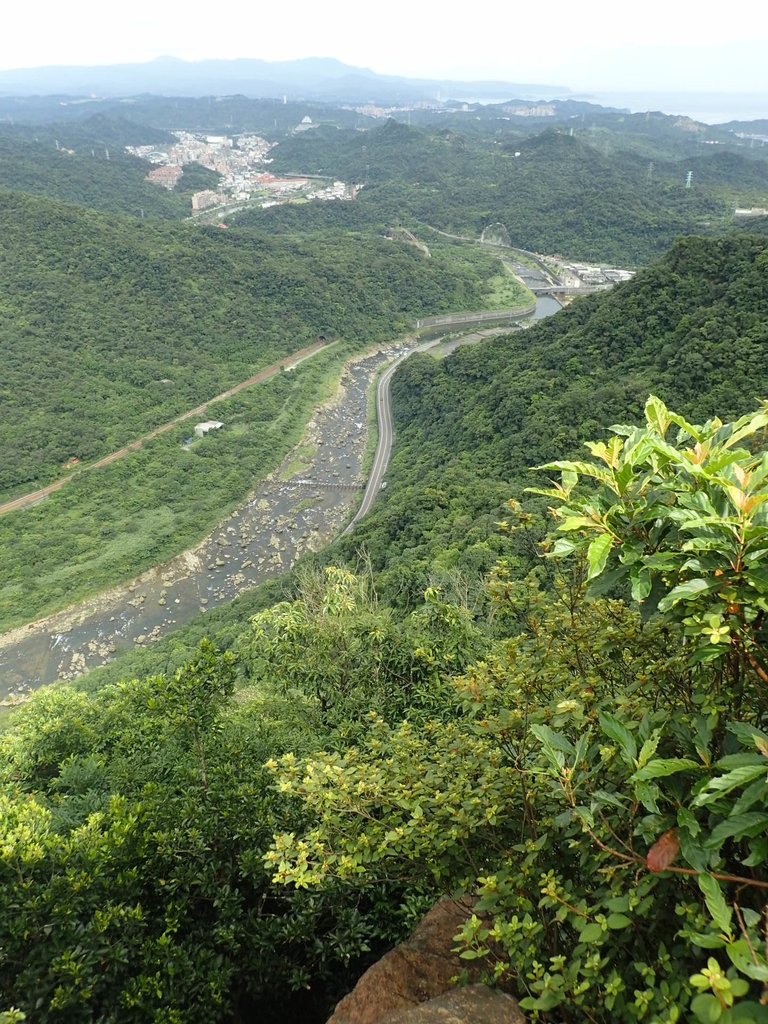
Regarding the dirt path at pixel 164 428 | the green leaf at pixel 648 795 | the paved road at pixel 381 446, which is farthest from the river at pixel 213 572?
the green leaf at pixel 648 795

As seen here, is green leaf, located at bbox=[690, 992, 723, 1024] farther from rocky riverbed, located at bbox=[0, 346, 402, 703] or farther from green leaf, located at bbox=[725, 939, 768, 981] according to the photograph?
rocky riverbed, located at bbox=[0, 346, 402, 703]

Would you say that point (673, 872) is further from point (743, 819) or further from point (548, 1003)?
point (548, 1003)

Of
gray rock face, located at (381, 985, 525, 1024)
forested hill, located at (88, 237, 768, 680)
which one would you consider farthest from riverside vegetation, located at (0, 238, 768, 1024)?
forested hill, located at (88, 237, 768, 680)

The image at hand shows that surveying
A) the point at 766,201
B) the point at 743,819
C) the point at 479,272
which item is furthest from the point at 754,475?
the point at 766,201

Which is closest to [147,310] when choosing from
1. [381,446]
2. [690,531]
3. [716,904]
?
[381,446]

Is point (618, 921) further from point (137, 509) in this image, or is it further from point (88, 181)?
point (88, 181)

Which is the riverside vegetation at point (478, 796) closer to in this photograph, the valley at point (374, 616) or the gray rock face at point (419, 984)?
the valley at point (374, 616)
